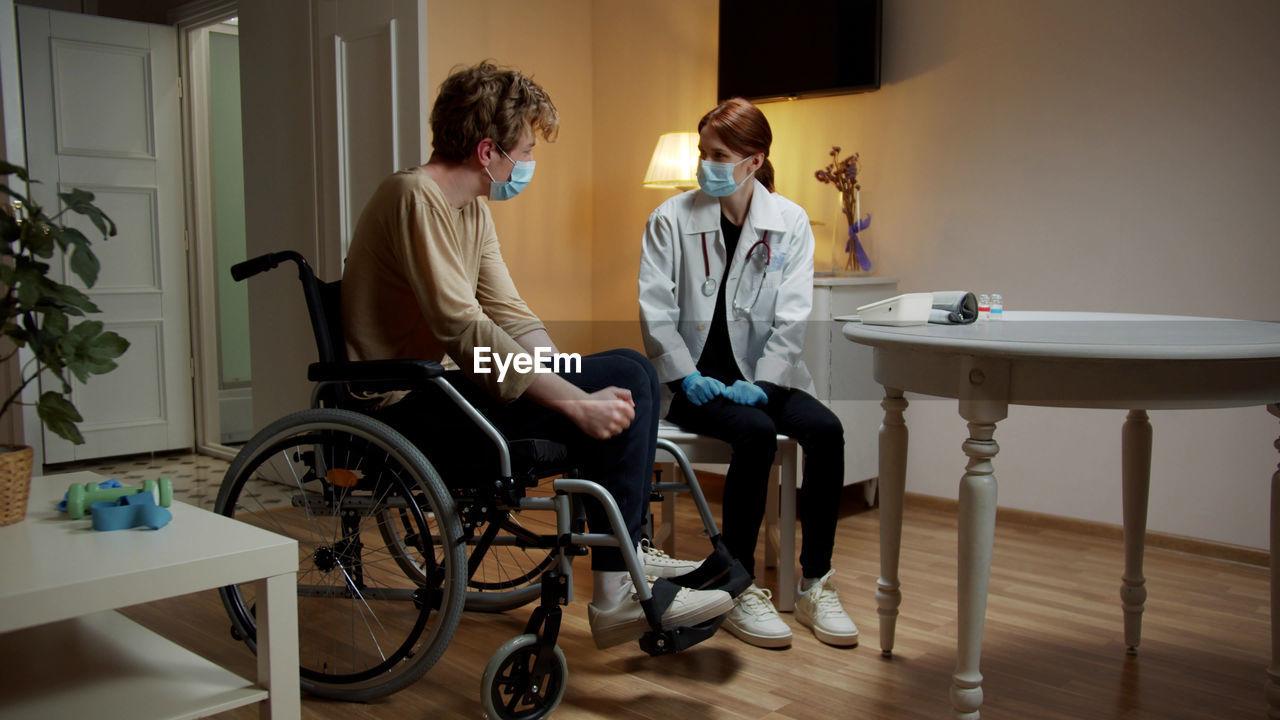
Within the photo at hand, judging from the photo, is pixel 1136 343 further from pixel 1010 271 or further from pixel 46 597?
pixel 1010 271

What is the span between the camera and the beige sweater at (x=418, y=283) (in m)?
1.60

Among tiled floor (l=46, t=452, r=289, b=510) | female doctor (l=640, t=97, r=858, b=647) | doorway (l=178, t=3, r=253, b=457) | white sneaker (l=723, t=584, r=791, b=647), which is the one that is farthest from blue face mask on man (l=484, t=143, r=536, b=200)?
doorway (l=178, t=3, r=253, b=457)

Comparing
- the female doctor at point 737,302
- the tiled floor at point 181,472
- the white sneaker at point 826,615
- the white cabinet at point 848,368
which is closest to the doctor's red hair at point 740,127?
the female doctor at point 737,302

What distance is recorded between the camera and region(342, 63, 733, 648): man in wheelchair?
1.61 meters

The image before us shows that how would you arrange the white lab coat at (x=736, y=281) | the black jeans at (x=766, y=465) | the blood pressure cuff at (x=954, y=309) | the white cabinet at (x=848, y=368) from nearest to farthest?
1. the blood pressure cuff at (x=954, y=309)
2. the black jeans at (x=766, y=465)
3. the white lab coat at (x=736, y=281)
4. the white cabinet at (x=848, y=368)

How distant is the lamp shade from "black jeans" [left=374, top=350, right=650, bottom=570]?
1579mm

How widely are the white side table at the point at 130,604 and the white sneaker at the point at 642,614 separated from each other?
52 centimetres

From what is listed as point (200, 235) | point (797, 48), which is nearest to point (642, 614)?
point (797, 48)

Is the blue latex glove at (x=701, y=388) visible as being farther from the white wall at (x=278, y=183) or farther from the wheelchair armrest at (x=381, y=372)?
the white wall at (x=278, y=183)

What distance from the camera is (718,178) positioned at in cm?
228

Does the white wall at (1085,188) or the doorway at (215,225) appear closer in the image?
the white wall at (1085,188)

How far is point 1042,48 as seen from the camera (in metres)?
2.74

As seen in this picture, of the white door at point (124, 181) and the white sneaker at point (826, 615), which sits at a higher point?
the white door at point (124, 181)

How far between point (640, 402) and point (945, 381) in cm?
50
